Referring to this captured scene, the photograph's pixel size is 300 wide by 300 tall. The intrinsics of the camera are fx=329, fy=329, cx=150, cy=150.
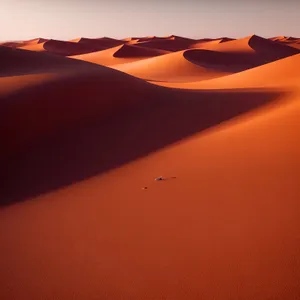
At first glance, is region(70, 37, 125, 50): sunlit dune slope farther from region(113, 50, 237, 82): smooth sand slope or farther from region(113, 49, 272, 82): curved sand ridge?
region(113, 50, 237, 82): smooth sand slope

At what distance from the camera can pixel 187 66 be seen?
25.7m

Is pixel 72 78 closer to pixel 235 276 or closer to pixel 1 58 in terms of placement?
pixel 1 58

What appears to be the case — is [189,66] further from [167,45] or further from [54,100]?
[167,45]

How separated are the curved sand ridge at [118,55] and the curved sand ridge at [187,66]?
25.0ft

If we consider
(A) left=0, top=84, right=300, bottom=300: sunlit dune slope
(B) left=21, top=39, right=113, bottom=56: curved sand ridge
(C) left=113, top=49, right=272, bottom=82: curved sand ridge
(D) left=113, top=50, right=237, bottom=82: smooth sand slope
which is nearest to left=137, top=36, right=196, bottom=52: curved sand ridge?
(B) left=21, top=39, right=113, bottom=56: curved sand ridge

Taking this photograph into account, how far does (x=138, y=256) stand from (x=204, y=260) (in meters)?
0.51

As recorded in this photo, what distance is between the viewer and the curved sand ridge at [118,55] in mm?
34875

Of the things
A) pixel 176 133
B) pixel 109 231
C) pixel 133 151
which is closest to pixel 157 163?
pixel 133 151

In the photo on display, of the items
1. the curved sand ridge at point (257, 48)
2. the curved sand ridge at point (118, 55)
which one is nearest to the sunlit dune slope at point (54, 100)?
the curved sand ridge at point (118, 55)

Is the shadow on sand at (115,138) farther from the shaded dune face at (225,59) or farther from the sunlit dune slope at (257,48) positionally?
the sunlit dune slope at (257,48)

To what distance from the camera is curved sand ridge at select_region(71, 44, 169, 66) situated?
3488 cm

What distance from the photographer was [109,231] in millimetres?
2959

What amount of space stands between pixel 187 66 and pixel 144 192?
2332 centimetres

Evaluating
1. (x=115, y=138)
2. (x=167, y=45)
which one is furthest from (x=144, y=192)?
(x=167, y=45)
